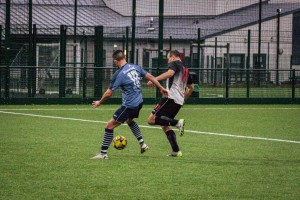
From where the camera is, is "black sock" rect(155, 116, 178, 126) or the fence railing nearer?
"black sock" rect(155, 116, 178, 126)

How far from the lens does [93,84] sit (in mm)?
26594

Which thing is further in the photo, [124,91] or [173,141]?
[173,141]

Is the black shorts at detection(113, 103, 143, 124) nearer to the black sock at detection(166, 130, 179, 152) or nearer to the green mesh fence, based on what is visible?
the black sock at detection(166, 130, 179, 152)

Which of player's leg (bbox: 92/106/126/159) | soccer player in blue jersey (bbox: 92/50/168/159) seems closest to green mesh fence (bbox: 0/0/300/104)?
soccer player in blue jersey (bbox: 92/50/168/159)

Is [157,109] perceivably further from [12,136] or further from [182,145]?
[12,136]

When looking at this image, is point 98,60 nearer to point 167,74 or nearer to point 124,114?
point 167,74

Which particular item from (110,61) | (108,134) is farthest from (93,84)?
(108,134)

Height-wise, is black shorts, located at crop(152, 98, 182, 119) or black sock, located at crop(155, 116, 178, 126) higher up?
black shorts, located at crop(152, 98, 182, 119)

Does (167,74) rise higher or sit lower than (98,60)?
lower

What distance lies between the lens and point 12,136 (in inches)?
579

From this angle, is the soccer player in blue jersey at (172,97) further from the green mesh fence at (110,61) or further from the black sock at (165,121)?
the green mesh fence at (110,61)

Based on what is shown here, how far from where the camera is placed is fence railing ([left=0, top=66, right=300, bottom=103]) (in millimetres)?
25797

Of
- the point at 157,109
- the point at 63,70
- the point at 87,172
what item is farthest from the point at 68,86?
the point at 87,172

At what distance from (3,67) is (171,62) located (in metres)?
14.4
